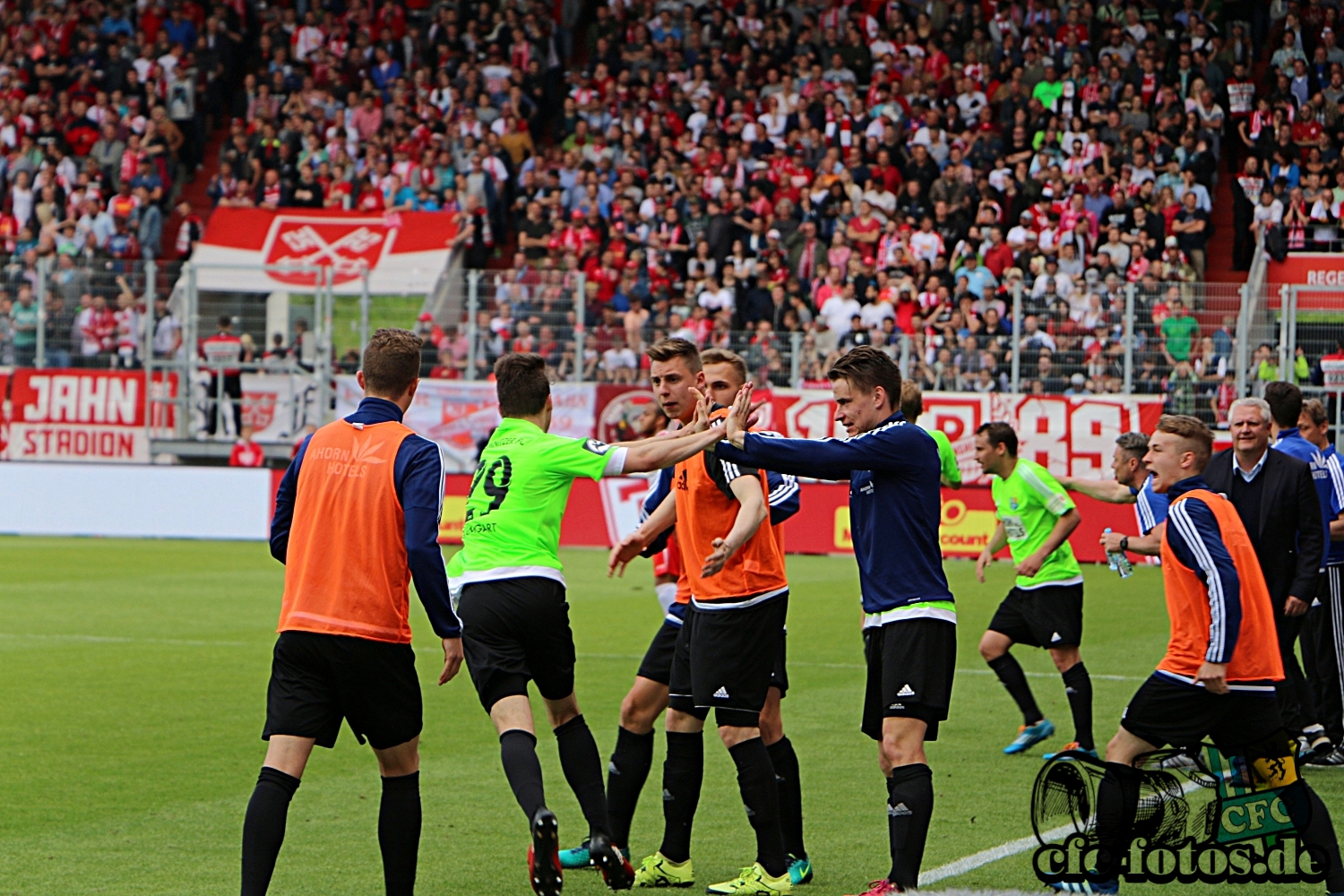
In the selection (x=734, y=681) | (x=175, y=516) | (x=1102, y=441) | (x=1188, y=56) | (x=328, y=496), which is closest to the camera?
(x=328, y=496)

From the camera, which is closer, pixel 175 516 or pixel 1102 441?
pixel 1102 441

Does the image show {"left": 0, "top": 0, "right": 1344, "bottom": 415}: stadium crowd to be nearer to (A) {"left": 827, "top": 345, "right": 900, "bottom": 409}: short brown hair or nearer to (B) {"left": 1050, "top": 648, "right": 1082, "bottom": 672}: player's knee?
(B) {"left": 1050, "top": 648, "right": 1082, "bottom": 672}: player's knee

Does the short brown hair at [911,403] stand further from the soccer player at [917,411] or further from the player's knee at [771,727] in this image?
the player's knee at [771,727]

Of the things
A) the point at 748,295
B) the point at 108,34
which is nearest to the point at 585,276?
the point at 748,295

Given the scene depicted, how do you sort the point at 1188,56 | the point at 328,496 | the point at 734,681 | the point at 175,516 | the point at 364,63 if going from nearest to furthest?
1. the point at 328,496
2. the point at 734,681
3. the point at 175,516
4. the point at 1188,56
5. the point at 364,63

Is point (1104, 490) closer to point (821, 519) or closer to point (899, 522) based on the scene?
point (899, 522)

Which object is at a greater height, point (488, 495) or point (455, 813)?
point (488, 495)

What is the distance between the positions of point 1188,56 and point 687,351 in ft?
75.8

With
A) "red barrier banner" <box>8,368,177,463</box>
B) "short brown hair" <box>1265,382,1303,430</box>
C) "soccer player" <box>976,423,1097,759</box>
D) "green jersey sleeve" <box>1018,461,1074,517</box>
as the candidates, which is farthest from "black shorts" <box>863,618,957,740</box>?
"red barrier banner" <box>8,368,177,463</box>

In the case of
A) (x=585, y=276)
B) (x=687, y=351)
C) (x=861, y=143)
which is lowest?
(x=687, y=351)

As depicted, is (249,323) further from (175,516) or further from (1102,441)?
(1102,441)

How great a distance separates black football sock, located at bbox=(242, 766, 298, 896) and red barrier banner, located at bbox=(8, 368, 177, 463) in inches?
815

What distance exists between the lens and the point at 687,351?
662cm

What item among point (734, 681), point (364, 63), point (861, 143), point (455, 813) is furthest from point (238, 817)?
point (364, 63)
